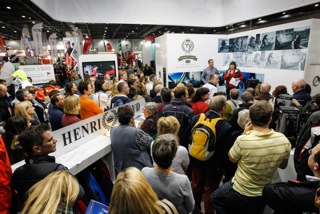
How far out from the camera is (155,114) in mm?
2758

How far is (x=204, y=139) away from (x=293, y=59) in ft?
15.7

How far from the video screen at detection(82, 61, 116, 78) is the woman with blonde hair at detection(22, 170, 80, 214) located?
7.48m

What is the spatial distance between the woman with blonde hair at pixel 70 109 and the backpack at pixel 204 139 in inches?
63.4

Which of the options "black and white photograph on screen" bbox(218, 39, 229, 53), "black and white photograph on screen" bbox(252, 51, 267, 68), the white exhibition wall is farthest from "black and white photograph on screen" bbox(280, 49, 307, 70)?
"black and white photograph on screen" bbox(218, 39, 229, 53)

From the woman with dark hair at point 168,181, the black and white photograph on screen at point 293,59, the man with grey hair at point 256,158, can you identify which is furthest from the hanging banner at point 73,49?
the man with grey hair at point 256,158

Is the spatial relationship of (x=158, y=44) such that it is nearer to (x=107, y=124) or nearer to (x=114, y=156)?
(x=107, y=124)

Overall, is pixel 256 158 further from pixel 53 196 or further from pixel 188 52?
pixel 188 52

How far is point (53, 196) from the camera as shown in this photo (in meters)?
1.00

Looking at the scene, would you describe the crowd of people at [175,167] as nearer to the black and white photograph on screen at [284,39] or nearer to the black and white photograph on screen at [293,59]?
the black and white photograph on screen at [293,59]

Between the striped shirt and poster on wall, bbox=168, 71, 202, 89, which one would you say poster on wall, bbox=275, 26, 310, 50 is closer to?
poster on wall, bbox=168, 71, 202, 89

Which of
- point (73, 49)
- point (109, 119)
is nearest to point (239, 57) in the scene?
point (109, 119)

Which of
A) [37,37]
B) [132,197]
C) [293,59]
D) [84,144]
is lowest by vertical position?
[84,144]

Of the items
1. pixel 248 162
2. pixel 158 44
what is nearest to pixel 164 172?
pixel 248 162

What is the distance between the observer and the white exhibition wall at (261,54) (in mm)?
5188
